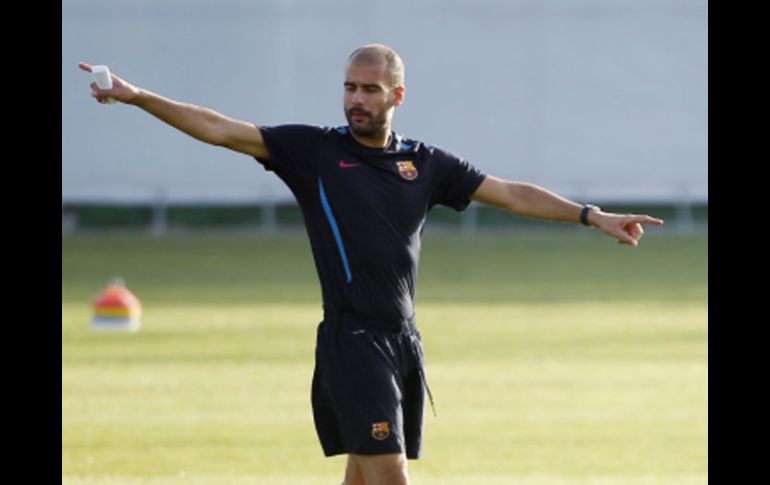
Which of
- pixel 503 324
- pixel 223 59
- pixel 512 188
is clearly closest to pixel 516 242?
pixel 223 59

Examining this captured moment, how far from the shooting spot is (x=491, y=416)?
1402 centimetres

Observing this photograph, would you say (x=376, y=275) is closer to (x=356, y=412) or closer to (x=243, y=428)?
(x=356, y=412)

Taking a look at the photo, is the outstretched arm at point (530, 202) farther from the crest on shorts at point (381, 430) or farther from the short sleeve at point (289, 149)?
the crest on shorts at point (381, 430)

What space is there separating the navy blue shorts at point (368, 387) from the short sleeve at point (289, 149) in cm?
72

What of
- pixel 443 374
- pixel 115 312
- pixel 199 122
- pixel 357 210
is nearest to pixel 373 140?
pixel 357 210

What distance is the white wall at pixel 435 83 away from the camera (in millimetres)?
36469

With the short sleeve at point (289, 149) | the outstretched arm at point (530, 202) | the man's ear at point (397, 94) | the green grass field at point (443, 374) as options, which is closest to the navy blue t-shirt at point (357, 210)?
the short sleeve at point (289, 149)

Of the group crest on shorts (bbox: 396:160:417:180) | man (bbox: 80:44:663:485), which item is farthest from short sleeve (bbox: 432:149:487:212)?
crest on shorts (bbox: 396:160:417:180)

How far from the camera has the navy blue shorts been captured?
8164mm

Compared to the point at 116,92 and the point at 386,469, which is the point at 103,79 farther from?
the point at 386,469

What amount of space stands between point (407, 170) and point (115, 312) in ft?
39.0

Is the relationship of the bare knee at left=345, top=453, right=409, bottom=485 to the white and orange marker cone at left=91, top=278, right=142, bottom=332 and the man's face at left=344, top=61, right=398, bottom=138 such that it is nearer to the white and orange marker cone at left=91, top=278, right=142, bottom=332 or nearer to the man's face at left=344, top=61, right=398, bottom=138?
the man's face at left=344, top=61, right=398, bottom=138

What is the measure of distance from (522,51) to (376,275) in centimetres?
2923

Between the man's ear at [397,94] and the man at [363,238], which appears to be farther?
the man's ear at [397,94]
